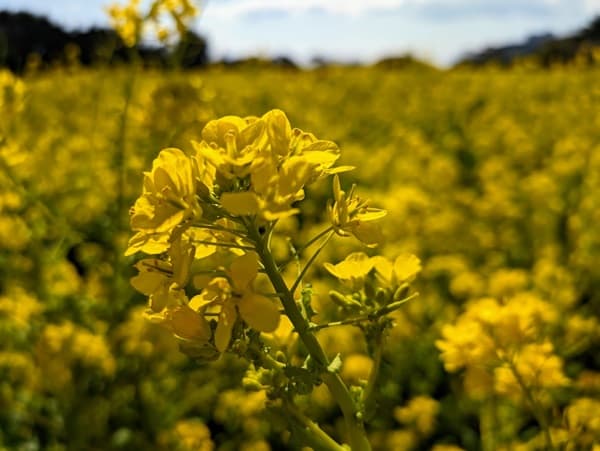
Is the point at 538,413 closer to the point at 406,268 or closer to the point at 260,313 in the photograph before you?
the point at 406,268

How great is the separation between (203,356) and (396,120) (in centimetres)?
594

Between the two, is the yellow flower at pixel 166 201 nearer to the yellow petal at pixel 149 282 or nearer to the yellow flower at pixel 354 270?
the yellow petal at pixel 149 282

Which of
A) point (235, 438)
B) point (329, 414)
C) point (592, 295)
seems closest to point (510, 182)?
point (592, 295)

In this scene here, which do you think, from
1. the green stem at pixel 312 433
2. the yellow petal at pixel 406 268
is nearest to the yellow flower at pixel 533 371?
the yellow petal at pixel 406 268

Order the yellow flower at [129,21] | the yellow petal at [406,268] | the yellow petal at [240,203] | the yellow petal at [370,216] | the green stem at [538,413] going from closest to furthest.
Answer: the yellow petal at [240,203]
the yellow petal at [370,216]
the yellow petal at [406,268]
the green stem at [538,413]
the yellow flower at [129,21]

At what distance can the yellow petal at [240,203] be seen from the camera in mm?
667

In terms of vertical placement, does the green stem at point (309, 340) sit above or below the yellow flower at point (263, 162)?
below

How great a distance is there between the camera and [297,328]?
753 millimetres

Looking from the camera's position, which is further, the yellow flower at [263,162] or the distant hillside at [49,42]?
the distant hillside at [49,42]

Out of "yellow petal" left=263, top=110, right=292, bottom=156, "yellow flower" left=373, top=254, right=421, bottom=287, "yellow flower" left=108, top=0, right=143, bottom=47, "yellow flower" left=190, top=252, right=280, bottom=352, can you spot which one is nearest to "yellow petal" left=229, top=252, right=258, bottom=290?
"yellow flower" left=190, top=252, right=280, bottom=352

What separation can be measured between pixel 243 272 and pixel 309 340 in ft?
0.37

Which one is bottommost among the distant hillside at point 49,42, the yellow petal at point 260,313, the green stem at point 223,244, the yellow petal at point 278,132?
the yellow petal at point 260,313

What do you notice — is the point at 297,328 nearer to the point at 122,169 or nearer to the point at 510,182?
the point at 122,169

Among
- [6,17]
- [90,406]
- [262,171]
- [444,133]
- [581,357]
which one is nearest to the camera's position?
[262,171]
